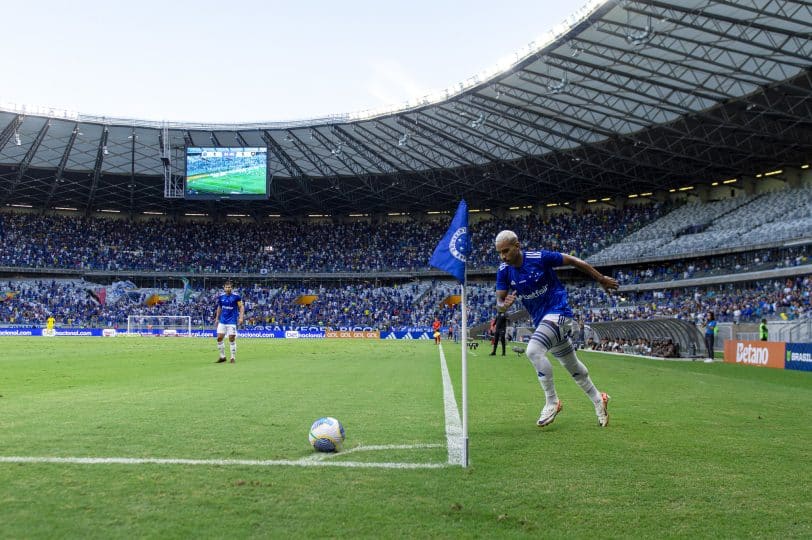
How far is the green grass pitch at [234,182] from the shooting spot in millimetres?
52781

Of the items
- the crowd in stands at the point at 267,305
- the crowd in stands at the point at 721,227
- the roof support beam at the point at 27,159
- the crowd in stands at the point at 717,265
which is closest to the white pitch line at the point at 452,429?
the crowd in stands at the point at 717,265

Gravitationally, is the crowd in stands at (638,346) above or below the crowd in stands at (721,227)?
below

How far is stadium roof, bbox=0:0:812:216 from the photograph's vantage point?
108ft

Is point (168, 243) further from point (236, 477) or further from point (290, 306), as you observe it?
point (236, 477)

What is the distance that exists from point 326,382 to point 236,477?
7852 millimetres

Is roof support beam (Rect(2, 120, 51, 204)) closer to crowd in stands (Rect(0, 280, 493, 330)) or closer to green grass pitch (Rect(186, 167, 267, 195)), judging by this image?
crowd in stands (Rect(0, 280, 493, 330))

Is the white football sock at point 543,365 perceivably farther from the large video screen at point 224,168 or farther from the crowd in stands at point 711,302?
the large video screen at point 224,168

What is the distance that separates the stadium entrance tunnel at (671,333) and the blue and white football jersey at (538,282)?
72.0 feet

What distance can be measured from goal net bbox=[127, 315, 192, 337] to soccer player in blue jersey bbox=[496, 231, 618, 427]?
5251cm

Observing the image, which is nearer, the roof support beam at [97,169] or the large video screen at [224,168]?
the large video screen at [224,168]

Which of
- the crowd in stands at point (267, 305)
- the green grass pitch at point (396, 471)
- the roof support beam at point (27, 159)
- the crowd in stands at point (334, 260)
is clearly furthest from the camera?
the crowd in stands at point (267, 305)

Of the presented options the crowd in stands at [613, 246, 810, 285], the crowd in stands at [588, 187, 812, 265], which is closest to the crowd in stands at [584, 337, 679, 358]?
the crowd in stands at [613, 246, 810, 285]

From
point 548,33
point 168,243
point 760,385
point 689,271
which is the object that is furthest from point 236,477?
point 168,243

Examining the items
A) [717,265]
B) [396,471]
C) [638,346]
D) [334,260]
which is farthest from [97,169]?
[396,471]
